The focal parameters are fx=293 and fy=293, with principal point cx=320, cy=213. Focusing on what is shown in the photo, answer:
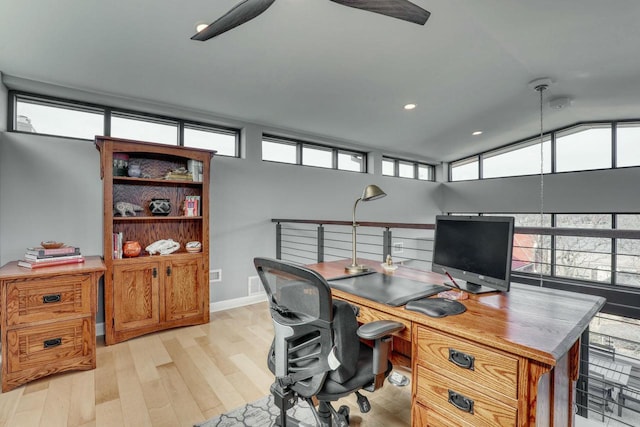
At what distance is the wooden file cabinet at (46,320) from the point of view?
2.03 meters

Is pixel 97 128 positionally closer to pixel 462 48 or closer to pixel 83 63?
pixel 83 63

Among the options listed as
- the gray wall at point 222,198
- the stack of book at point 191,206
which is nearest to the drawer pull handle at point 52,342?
the gray wall at point 222,198

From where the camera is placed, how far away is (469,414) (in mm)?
1044

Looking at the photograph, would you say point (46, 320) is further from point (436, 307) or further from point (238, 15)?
point (436, 307)

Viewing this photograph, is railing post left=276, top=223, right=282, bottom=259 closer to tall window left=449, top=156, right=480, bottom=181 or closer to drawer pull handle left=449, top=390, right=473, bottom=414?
drawer pull handle left=449, top=390, right=473, bottom=414

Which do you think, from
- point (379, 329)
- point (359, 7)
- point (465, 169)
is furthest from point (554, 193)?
point (379, 329)

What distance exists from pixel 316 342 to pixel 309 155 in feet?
12.1

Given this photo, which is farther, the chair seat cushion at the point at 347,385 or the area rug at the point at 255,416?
the area rug at the point at 255,416

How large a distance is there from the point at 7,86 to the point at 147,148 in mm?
1217

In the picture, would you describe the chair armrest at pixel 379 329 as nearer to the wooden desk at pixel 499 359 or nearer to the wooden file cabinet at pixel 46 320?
the wooden desk at pixel 499 359

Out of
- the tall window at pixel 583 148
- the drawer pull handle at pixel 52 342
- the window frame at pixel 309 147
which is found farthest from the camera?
the tall window at pixel 583 148

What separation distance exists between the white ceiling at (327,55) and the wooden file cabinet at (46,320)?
67.2 inches

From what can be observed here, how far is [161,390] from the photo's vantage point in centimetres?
202

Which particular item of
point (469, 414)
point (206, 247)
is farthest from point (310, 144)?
point (469, 414)
